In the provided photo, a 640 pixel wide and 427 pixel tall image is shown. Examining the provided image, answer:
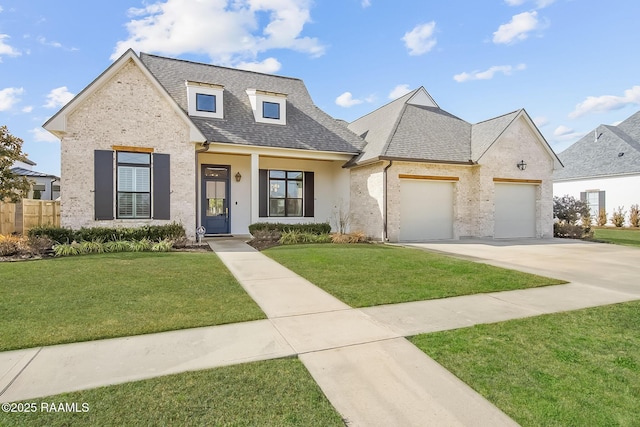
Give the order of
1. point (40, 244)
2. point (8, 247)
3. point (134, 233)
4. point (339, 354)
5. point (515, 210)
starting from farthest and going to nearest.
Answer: point (515, 210)
point (134, 233)
point (40, 244)
point (8, 247)
point (339, 354)

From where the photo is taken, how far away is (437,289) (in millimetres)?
6387

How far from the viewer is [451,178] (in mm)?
14867

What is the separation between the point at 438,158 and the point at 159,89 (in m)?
11.1

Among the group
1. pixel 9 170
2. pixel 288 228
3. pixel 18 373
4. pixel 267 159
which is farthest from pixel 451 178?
pixel 9 170

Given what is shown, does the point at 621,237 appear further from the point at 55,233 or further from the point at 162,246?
the point at 55,233

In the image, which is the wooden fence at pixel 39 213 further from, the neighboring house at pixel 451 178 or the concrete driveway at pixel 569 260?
the concrete driveway at pixel 569 260

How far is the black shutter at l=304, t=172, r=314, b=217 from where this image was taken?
16266 millimetres

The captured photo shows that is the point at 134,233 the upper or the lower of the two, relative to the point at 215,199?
lower

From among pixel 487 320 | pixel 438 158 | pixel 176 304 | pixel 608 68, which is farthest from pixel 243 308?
pixel 608 68

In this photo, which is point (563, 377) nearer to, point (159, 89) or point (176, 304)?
point (176, 304)

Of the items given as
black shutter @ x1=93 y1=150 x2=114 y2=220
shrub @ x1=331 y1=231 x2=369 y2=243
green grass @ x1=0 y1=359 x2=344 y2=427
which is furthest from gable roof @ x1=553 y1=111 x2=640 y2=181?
black shutter @ x1=93 y1=150 x2=114 y2=220

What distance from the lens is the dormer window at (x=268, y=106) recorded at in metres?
15.0

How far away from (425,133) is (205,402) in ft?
49.0

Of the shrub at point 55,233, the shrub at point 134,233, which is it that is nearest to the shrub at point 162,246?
the shrub at point 134,233
